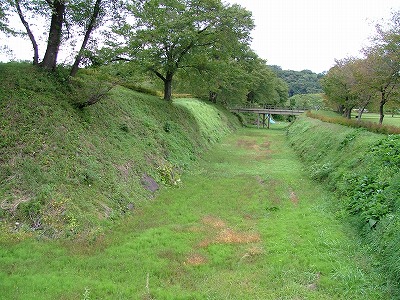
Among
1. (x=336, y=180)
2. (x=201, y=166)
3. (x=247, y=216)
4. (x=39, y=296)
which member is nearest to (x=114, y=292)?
(x=39, y=296)

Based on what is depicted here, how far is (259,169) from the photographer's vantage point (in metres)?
21.2

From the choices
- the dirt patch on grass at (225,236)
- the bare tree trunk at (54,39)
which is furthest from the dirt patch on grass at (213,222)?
the bare tree trunk at (54,39)

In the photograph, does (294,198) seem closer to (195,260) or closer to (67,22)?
(195,260)

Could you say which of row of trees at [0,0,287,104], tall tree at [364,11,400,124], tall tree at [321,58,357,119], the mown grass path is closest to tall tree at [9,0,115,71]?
row of trees at [0,0,287,104]

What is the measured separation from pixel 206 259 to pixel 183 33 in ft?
62.0

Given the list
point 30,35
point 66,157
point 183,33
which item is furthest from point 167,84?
point 66,157

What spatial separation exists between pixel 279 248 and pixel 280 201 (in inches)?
201

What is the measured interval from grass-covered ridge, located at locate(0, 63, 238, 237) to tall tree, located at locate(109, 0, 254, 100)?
20.4ft

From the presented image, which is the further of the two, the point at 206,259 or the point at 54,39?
the point at 54,39

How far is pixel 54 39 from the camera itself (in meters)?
15.8

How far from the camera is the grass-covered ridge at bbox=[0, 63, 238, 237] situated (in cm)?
1000

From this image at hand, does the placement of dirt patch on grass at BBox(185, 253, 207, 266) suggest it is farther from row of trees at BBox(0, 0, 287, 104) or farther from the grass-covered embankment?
row of trees at BBox(0, 0, 287, 104)

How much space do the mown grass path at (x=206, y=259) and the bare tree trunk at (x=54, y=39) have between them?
8829mm

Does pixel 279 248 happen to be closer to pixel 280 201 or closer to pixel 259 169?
pixel 280 201
